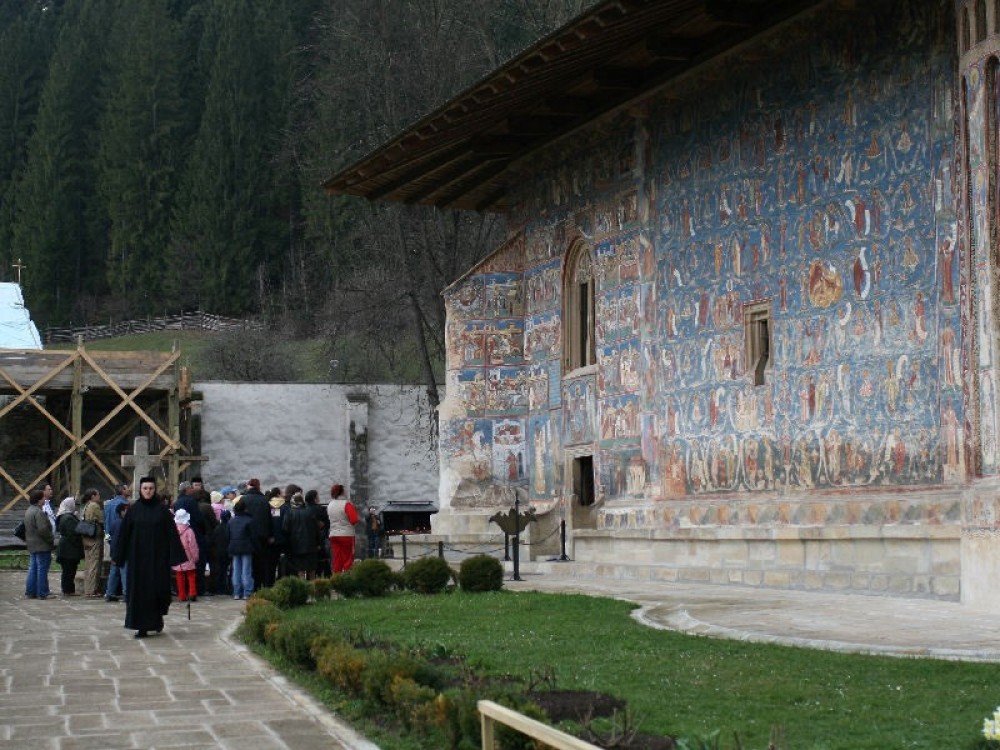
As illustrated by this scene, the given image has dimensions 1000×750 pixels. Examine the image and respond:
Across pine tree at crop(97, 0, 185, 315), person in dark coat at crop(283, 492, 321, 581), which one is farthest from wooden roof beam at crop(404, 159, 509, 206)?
pine tree at crop(97, 0, 185, 315)

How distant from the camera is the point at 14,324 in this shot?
135ft

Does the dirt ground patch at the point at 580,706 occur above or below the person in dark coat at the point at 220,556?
below

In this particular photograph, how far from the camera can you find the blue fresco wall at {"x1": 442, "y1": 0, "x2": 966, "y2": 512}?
14219 millimetres

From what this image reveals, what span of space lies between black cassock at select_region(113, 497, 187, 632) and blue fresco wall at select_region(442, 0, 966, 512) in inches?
276

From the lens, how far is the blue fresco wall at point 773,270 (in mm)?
14219

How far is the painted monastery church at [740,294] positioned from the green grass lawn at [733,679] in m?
3.70

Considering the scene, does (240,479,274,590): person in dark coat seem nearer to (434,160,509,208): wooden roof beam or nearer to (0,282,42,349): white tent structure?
(434,160,509,208): wooden roof beam

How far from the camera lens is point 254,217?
65062mm

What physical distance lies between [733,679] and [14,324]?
36.4 meters

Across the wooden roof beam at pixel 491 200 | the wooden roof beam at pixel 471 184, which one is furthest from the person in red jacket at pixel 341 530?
the wooden roof beam at pixel 491 200

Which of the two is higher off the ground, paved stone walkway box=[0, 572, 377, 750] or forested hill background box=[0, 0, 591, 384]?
forested hill background box=[0, 0, 591, 384]

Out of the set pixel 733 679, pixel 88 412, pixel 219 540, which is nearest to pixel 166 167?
pixel 88 412

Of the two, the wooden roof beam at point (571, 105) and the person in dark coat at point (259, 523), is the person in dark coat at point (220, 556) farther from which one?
the wooden roof beam at point (571, 105)

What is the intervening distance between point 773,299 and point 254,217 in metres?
50.9
